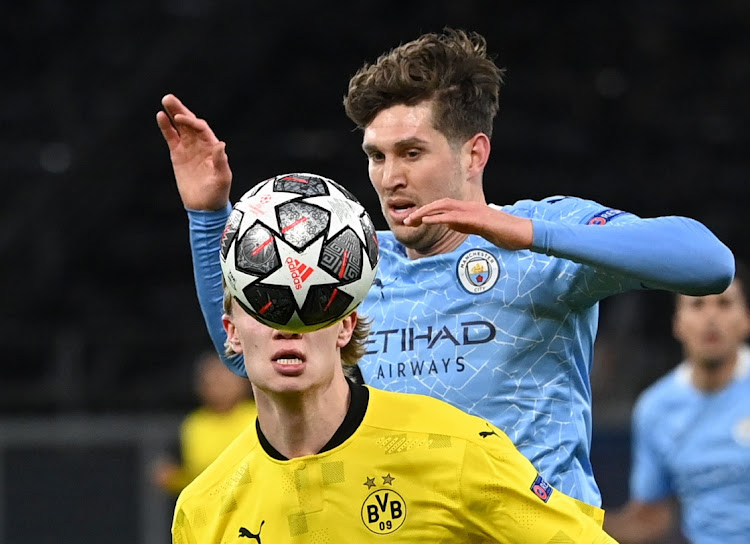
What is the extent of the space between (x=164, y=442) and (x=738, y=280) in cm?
516

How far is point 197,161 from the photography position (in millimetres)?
4230

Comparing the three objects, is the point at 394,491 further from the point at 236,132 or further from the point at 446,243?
the point at 236,132

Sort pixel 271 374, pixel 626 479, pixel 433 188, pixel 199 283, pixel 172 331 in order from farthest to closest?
pixel 172 331
pixel 626 479
pixel 199 283
pixel 433 188
pixel 271 374

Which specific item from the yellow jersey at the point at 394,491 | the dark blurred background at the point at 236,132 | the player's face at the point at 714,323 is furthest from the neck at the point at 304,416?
the dark blurred background at the point at 236,132

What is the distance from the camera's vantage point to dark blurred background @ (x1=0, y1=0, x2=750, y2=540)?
1256 cm

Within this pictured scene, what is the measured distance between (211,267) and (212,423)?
20.7 ft

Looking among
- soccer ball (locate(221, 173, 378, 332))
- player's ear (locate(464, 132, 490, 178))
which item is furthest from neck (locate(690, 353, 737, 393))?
soccer ball (locate(221, 173, 378, 332))

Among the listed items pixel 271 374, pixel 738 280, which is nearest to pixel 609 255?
pixel 271 374

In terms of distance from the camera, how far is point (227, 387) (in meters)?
10.4

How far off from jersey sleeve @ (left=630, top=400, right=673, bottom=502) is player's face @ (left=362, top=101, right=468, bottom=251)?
362 cm

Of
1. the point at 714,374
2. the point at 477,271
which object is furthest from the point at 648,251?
the point at 714,374

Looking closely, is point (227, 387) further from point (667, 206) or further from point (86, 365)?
point (667, 206)

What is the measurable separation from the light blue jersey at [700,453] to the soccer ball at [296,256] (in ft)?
13.2

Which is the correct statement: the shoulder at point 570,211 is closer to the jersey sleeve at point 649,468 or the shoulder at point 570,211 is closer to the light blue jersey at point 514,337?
the light blue jersey at point 514,337
